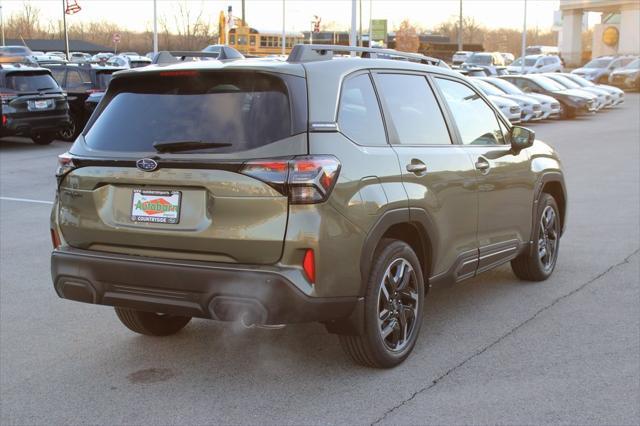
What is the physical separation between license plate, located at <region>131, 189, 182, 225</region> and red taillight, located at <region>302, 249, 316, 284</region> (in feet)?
2.33

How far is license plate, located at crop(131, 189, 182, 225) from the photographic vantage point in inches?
172

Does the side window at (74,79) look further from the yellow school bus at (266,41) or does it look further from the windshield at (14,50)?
the yellow school bus at (266,41)

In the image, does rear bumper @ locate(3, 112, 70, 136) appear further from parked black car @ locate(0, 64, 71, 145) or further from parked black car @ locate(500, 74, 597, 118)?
parked black car @ locate(500, 74, 597, 118)

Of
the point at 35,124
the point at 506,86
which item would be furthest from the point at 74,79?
the point at 506,86

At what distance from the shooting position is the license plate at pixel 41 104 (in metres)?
18.6

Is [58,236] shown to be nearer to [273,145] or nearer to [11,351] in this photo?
[11,351]

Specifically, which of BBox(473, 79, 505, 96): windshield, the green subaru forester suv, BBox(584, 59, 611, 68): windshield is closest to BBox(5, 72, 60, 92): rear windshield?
BBox(473, 79, 505, 96): windshield

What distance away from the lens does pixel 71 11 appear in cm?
4212

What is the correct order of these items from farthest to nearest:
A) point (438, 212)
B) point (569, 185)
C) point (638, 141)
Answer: point (638, 141) < point (569, 185) < point (438, 212)

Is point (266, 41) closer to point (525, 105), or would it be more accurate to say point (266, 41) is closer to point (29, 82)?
point (525, 105)

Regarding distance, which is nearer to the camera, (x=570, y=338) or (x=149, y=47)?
(x=570, y=338)

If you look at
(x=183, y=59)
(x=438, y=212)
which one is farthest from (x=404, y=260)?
(x=183, y=59)

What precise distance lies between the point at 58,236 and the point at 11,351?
3.19 feet

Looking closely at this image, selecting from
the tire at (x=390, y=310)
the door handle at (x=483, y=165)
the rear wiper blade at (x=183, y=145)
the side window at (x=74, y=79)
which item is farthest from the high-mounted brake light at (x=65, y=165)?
the side window at (x=74, y=79)
